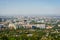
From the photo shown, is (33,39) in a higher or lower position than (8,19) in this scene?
lower

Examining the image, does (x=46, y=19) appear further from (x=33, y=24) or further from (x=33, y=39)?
(x=33, y=39)

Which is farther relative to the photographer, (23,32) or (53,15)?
(53,15)

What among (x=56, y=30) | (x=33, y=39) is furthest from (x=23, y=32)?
(x=56, y=30)

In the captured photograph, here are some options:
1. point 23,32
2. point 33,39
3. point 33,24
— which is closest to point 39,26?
point 33,24

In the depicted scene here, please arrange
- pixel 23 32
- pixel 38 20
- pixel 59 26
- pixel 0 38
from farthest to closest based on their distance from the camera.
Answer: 1. pixel 38 20
2. pixel 59 26
3. pixel 23 32
4. pixel 0 38

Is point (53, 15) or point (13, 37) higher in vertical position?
point (53, 15)

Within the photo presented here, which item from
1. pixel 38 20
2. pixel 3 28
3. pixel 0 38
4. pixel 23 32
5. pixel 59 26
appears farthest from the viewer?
pixel 38 20

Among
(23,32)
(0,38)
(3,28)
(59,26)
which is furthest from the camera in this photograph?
(59,26)

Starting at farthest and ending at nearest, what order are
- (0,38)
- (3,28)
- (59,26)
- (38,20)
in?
(38,20) < (59,26) < (3,28) < (0,38)

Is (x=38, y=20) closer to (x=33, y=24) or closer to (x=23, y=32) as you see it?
(x=33, y=24)
